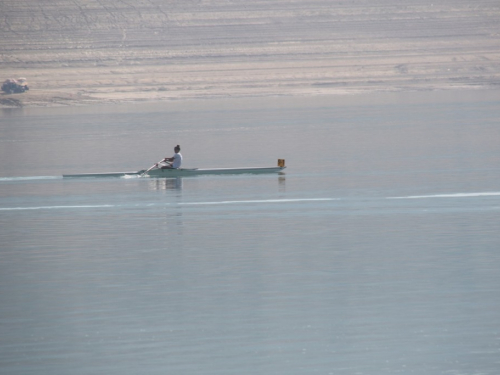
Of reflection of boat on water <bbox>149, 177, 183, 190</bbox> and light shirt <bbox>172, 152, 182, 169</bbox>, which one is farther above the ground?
light shirt <bbox>172, 152, 182, 169</bbox>

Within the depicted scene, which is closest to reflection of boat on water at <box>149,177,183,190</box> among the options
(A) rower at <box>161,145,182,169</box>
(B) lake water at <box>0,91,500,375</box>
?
(B) lake water at <box>0,91,500,375</box>

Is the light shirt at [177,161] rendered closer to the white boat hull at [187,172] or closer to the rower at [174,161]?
the rower at [174,161]

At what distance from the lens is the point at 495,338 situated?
16.4m

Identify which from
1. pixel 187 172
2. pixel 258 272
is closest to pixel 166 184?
pixel 187 172

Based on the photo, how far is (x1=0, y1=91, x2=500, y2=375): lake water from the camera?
53.0 ft

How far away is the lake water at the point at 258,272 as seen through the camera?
53.0 feet

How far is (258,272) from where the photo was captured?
2216cm

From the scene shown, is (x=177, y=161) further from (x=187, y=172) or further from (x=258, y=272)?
(x=258, y=272)

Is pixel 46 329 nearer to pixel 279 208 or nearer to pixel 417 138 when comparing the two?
pixel 279 208

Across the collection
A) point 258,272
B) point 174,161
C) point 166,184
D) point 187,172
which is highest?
point 174,161

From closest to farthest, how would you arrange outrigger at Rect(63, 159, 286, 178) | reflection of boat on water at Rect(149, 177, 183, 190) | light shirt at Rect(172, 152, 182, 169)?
reflection of boat on water at Rect(149, 177, 183, 190) < light shirt at Rect(172, 152, 182, 169) < outrigger at Rect(63, 159, 286, 178)

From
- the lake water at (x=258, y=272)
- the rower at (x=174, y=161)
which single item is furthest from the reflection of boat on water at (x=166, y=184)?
the rower at (x=174, y=161)

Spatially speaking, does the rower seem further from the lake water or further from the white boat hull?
the lake water

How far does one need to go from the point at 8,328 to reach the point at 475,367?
783 centimetres
